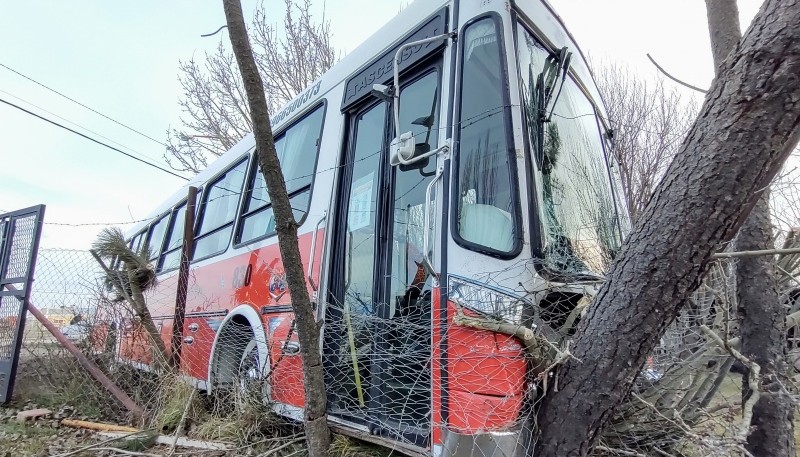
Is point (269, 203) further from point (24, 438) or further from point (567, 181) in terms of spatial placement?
point (24, 438)

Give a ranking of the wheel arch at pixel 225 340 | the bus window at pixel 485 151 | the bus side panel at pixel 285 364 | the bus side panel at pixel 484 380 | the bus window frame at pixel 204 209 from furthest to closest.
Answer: the bus window frame at pixel 204 209
the wheel arch at pixel 225 340
the bus side panel at pixel 285 364
the bus window at pixel 485 151
the bus side panel at pixel 484 380

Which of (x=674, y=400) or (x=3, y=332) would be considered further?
(x=3, y=332)

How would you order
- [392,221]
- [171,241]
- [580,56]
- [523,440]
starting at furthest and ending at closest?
[171,241] < [580,56] < [392,221] < [523,440]

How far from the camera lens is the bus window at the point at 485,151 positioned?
2.24 metres

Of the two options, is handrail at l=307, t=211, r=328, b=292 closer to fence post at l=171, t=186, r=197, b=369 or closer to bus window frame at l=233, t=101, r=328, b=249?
bus window frame at l=233, t=101, r=328, b=249

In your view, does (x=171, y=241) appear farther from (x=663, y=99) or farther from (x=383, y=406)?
(x=663, y=99)

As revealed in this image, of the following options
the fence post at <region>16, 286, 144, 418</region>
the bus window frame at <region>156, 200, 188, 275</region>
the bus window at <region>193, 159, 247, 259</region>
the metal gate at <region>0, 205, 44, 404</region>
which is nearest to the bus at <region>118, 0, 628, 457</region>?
the bus window at <region>193, 159, 247, 259</region>

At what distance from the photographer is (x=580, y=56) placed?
11.0ft

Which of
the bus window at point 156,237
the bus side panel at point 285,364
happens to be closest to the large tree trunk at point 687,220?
the bus side panel at point 285,364

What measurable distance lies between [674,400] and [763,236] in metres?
1.04

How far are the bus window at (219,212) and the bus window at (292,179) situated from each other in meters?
0.35

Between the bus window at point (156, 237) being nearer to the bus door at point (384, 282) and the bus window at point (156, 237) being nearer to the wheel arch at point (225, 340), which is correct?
the wheel arch at point (225, 340)

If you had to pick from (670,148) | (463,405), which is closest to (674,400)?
(463,405)

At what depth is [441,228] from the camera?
7.55 feet
